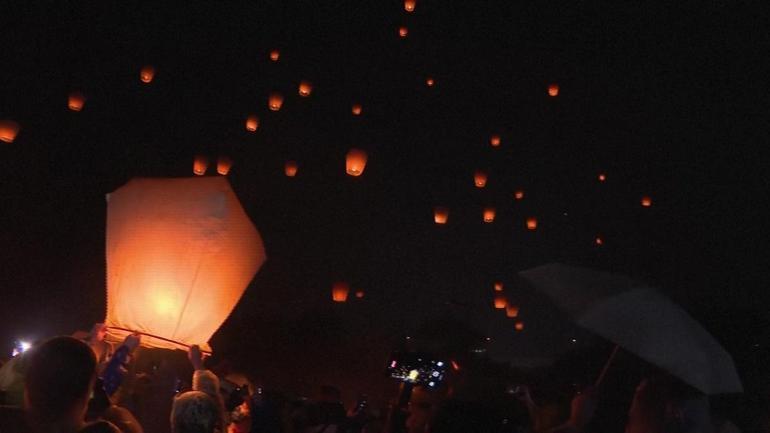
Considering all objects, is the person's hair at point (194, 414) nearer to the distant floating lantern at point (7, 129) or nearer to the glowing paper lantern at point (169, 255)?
the glowing paper lantern at point (169, 255)

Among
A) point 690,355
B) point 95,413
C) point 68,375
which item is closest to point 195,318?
point 95,413

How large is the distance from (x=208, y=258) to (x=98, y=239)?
16516 millimetres

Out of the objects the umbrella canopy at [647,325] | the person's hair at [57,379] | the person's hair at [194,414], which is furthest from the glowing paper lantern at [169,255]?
the umbrella canopy at [647,325]

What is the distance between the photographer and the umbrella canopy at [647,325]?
4.15m

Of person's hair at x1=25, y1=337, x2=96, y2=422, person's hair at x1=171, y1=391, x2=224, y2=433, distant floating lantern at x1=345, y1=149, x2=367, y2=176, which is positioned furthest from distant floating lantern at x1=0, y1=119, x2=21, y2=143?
person's hair at x1=25, y1=337, x2=96, y2=422

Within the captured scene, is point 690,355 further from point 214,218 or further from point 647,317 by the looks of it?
A: point 214,218

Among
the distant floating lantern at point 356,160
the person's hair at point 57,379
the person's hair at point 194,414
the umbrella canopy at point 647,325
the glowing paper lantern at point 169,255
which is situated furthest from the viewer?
the distant floating lantern at point 356,160

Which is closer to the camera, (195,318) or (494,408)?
(494,408)

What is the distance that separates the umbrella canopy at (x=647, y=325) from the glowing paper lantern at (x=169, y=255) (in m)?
1.94

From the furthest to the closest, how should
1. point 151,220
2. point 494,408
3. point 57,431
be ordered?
point 151,220, point 494,408, point 57,431

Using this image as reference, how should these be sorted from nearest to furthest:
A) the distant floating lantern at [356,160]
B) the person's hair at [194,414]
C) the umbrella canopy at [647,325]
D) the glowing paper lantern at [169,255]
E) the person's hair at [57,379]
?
the person's hair at [57,379] < the person's hair at [194,414] < the glowing paper lantern at [169,255] < the umbrella canopy at [647,325] < the distant floating lantern at [356,160]

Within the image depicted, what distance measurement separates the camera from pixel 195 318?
4.15 m

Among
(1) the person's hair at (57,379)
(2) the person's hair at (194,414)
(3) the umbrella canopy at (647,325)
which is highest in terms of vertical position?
(3) the umbrella canopy at (647,325)

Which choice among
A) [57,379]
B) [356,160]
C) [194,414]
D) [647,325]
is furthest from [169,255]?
[356,160]
